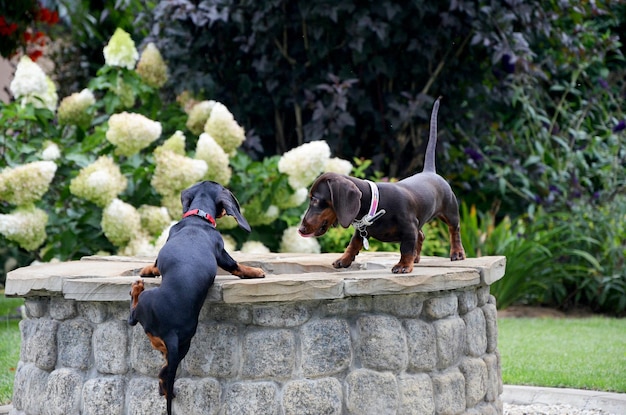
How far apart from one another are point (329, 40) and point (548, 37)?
230 centimetres

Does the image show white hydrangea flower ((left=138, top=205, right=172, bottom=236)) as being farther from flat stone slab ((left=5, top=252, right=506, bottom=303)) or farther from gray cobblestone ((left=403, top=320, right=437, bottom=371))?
gray cobblestone ((left=403, top=320, right=437, bottom=371))

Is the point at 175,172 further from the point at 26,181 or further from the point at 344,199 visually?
the point at 344,199

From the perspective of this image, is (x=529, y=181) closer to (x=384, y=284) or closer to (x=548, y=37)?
(x=548, y=37)

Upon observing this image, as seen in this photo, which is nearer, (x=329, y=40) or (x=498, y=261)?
(x=498, y=261)

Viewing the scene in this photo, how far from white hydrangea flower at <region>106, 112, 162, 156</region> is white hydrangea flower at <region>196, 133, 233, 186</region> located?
0.35 metres

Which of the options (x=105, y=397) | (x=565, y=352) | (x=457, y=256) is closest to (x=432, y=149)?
(x=457, y=256)

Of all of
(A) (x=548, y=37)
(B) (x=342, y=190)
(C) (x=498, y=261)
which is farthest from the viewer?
(A) (x=548, y=37)

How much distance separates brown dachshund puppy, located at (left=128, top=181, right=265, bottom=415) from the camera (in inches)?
121

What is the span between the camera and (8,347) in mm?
6344

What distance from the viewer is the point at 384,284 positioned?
11.3ft

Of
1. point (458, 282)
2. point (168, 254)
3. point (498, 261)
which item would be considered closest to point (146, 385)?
point (168, 254)

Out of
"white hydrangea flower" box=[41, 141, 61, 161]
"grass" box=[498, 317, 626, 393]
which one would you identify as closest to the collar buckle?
"grass" box=[498, 317, 626, 393]

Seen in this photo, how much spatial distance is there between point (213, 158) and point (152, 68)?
1636mm

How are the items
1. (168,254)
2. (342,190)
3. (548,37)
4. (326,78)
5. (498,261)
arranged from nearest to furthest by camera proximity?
(168,254) < (342,190) < (498,261) < (326,78) < (548,37)
